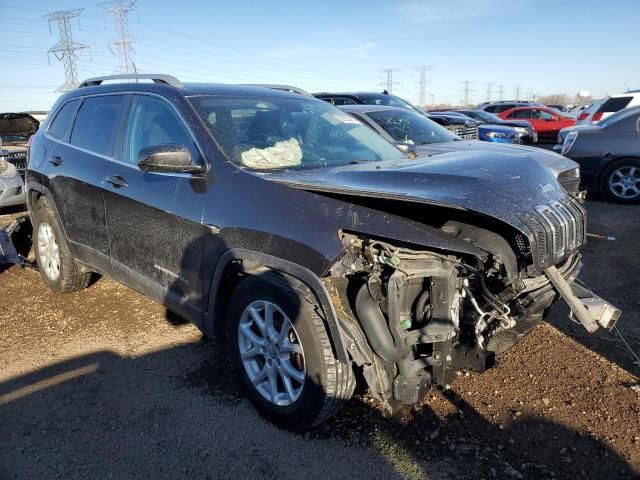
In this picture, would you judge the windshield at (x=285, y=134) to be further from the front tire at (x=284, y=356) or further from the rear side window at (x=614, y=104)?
the rear side window at (x=614, y=104)

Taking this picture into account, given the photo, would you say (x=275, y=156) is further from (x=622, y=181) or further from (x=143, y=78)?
(x=622, y=181)

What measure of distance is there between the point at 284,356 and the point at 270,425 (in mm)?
455

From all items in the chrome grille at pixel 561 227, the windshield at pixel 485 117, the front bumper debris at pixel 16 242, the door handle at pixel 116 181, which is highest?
the windshield at pixel 485 117

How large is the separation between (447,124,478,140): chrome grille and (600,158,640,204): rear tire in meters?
2.82

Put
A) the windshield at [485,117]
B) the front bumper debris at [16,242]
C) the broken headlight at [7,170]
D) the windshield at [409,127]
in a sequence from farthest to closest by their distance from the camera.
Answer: the windshield at [485,117] < the broken headlight at [7,170] < the windshield at [409,127] < the front bumper debris at [16,242]

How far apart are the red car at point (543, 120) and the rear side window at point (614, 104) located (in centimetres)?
893

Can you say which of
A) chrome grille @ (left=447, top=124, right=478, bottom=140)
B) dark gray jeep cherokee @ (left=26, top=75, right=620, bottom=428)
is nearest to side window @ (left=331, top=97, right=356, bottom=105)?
chrome grille @ (left=447, top=124, right=478, bottom=140)

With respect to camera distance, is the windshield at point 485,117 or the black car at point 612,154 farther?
the windshield at point 485,117

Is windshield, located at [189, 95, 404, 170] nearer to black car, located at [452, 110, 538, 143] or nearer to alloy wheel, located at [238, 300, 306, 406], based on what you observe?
alloy wheel, located at [238, 300, 306, 406]

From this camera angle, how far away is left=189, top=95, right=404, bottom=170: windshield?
3.12m

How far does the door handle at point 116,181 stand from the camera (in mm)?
3491

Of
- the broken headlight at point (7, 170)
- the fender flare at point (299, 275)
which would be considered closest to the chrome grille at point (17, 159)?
the broken headlight at point (7, 170)

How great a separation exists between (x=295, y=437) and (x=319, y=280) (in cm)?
96

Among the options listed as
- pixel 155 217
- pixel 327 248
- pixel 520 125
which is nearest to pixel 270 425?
pixel 327 248
